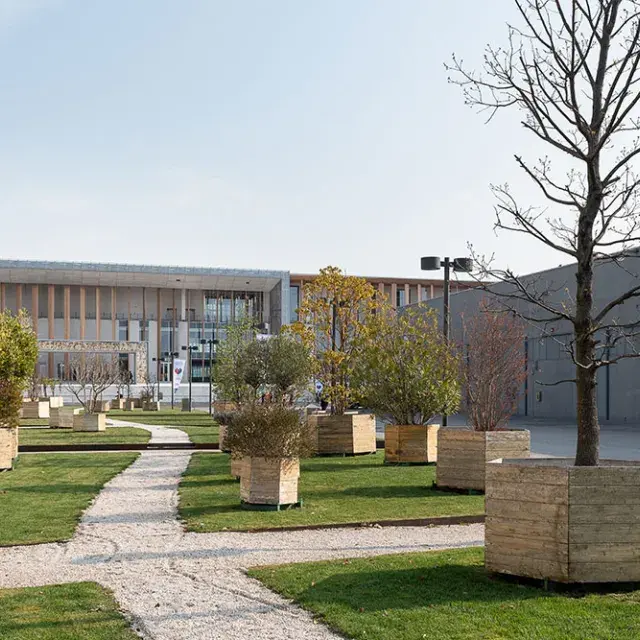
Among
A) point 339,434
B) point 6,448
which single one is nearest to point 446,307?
point 339,434

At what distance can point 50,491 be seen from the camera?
47.2 ft

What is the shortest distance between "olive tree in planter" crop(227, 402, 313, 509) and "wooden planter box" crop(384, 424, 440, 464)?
6.28 metres

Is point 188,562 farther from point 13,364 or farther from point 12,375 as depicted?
point 13,364

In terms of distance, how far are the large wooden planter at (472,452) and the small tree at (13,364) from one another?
30.9 feet

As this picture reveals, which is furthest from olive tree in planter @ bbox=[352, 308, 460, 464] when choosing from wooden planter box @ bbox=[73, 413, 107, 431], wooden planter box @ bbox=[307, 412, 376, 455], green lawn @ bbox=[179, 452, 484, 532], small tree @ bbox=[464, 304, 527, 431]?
wooden planter box @ bbox=[73, 413, 107, 431]

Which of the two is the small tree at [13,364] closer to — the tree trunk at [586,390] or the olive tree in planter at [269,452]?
the olive tree in planter at [269,452]

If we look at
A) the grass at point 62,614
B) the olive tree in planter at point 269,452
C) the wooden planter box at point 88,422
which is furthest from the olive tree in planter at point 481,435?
the wooden planter box at point 88,422

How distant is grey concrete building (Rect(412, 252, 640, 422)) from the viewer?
34.3 meters

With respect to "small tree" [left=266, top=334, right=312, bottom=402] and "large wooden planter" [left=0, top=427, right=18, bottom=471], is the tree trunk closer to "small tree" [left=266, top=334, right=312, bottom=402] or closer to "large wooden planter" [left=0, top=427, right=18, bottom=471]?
"large wooden planter" [left=0, top=427, right=18, bottom=471]

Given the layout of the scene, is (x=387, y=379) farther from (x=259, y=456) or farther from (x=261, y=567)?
(x=261, y=567)

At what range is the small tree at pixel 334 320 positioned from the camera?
2434 cm

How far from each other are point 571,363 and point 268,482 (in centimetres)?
2502

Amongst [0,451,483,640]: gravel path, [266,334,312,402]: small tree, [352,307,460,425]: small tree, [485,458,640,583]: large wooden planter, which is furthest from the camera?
[266,334,312,402]: small tree

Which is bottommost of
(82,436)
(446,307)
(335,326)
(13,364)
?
(82,436)
